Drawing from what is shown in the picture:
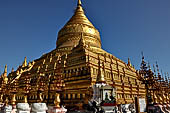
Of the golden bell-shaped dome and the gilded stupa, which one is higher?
the golden bell-shaped dome

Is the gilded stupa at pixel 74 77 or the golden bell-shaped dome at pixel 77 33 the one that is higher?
the golden bell-shaped dome at pixel 77 33

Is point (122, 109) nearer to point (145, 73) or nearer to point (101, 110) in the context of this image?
point (145, 73)

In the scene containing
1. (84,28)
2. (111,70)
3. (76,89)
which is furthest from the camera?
(84,28)

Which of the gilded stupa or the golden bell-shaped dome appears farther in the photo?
the golden bell-shaped dome

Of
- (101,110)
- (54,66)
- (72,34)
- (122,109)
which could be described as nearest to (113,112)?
(101,110)

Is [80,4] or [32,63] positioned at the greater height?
[80,4]

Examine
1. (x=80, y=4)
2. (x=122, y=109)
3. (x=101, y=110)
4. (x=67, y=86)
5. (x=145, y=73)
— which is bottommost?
(x=122, y=109)

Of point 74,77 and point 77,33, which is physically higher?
point 77,33

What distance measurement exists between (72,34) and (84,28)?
3455 mm

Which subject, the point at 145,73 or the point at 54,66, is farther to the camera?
the point at 54,66

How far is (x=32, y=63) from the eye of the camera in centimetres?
3469

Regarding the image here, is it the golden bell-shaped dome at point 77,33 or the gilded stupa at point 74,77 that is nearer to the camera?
the gilded stupa at point 74,77

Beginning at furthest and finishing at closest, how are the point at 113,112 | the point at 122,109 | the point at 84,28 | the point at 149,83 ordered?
the point at 84,28 < the point at 122,109 < the point at 149,83 < the point at 113,112

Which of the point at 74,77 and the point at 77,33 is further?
the point at 77,33
